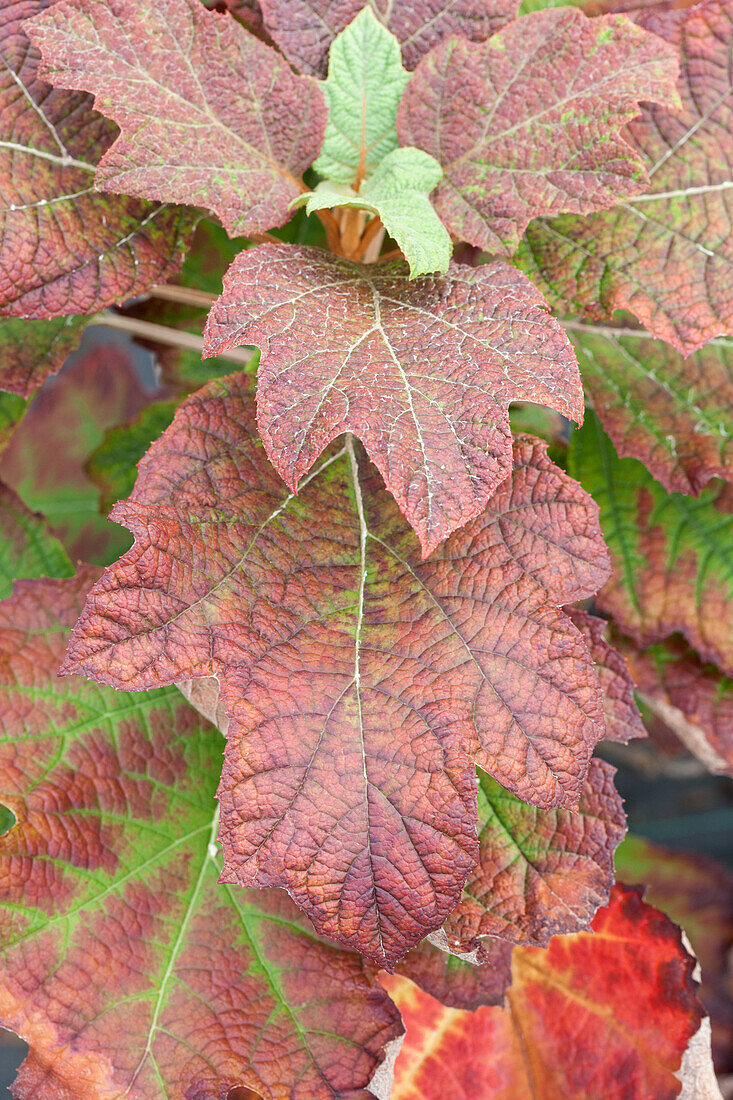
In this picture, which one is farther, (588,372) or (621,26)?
(588,372)

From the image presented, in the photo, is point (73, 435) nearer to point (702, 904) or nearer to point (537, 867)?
point (537, 867)

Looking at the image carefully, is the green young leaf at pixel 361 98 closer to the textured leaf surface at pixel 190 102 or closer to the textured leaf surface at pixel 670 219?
the textured leaf surface at pixel 190 102

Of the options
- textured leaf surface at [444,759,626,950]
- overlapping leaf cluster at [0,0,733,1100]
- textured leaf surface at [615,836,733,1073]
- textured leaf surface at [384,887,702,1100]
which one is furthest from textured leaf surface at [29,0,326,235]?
textured leaf surface at [615,836,733,1073]

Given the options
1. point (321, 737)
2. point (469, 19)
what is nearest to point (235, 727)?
point (321, 737)

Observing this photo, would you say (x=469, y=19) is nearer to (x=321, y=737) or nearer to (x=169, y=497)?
(x=169, y=497)

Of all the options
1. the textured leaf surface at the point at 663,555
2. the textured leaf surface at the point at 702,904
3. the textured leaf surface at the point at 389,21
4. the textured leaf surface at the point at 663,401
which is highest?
the textured leaf surface at the point at 389,21

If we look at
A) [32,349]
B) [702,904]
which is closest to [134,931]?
[32,349]

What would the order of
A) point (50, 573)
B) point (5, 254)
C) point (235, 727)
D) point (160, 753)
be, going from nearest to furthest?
point (235, 727) → point (5, 254) → point (160, 753) → point (50, 573)

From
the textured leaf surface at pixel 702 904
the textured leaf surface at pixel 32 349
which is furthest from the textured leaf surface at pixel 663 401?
the textured leaf surface at pixel 702 904
